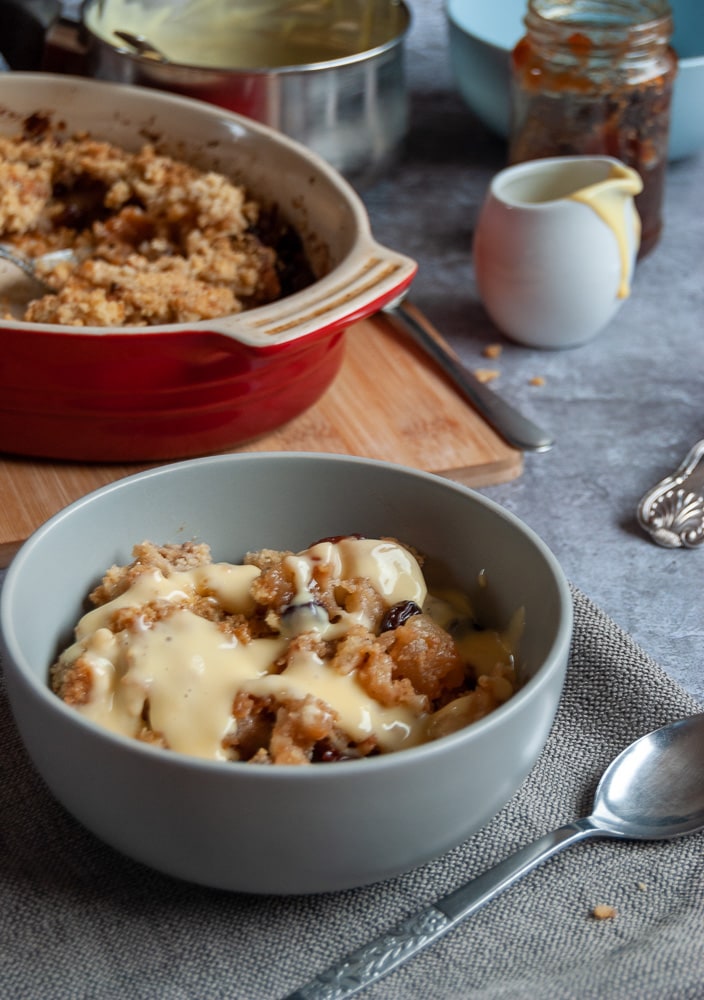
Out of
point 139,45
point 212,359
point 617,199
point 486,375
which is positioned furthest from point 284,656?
point 139,45

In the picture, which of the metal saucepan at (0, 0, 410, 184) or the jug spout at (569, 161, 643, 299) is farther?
the metal saucepan at (0, 0, 410, 184)

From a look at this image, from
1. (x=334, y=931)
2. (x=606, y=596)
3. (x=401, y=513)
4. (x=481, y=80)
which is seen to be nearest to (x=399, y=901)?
(x=334, y=931)

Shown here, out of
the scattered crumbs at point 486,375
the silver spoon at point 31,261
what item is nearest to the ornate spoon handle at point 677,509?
the scattered crumbs at point 486,375

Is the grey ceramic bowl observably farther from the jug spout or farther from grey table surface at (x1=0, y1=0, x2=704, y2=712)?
the jug spout

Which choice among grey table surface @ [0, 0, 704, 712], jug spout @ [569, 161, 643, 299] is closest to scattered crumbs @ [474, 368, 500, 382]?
grey table surface @ [0, 0, 704, 712]

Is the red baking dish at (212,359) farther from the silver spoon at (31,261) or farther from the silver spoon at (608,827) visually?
the silver spoon at (608,827)
